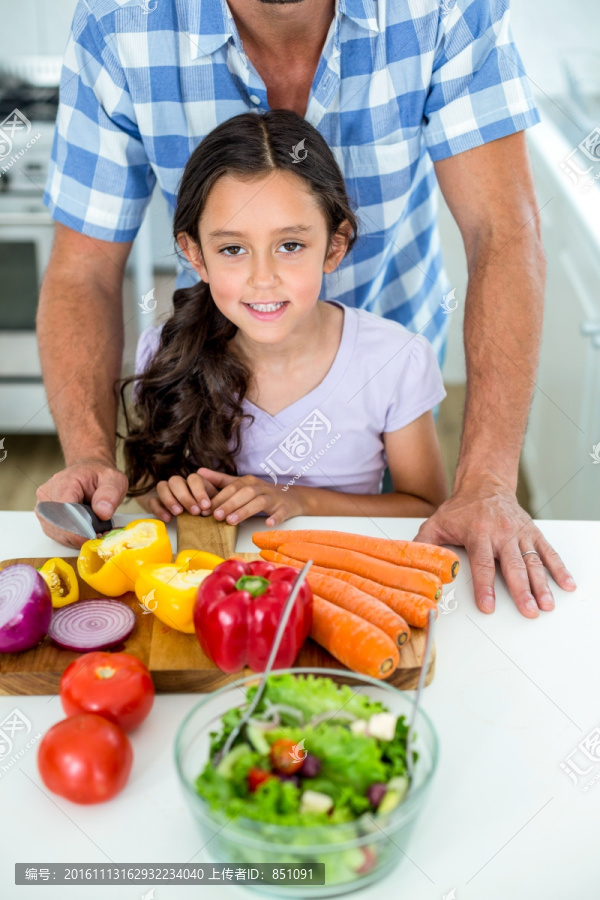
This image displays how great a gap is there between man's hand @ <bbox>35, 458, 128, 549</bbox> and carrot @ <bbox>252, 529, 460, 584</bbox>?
234 mm

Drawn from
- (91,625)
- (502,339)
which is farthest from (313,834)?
(502,339)

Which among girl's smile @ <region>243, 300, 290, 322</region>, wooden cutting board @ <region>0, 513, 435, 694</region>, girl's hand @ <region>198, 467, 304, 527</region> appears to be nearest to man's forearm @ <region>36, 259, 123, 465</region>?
girl's hand @ <region>198, 467, 304, 527</region>

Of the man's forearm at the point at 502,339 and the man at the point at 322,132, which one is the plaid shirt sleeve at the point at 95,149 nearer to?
the man at the point at 322,132

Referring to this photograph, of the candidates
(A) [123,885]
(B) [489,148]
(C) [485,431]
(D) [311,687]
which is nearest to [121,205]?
(B) [489,148]

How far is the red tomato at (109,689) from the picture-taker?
0.89 metres

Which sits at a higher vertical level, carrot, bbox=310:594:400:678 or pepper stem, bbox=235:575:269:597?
pepper stem, bbox=235:575:269:597

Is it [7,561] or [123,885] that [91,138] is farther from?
[123,885]

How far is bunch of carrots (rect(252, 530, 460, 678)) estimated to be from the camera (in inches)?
37.9

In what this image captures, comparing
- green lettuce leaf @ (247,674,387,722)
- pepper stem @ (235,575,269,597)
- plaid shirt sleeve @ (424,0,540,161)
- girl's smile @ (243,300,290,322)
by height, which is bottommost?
pepper stem @ (235,575,269,597)

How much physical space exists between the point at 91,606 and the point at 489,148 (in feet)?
3.48

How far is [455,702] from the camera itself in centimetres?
97

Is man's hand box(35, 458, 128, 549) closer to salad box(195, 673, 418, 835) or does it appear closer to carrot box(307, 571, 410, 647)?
carrot box(307, 571, 410, 647)

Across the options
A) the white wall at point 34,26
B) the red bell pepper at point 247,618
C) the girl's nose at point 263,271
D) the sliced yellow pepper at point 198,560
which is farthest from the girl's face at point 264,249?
the white wall at point 34,26

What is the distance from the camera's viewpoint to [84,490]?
1.34 meters
